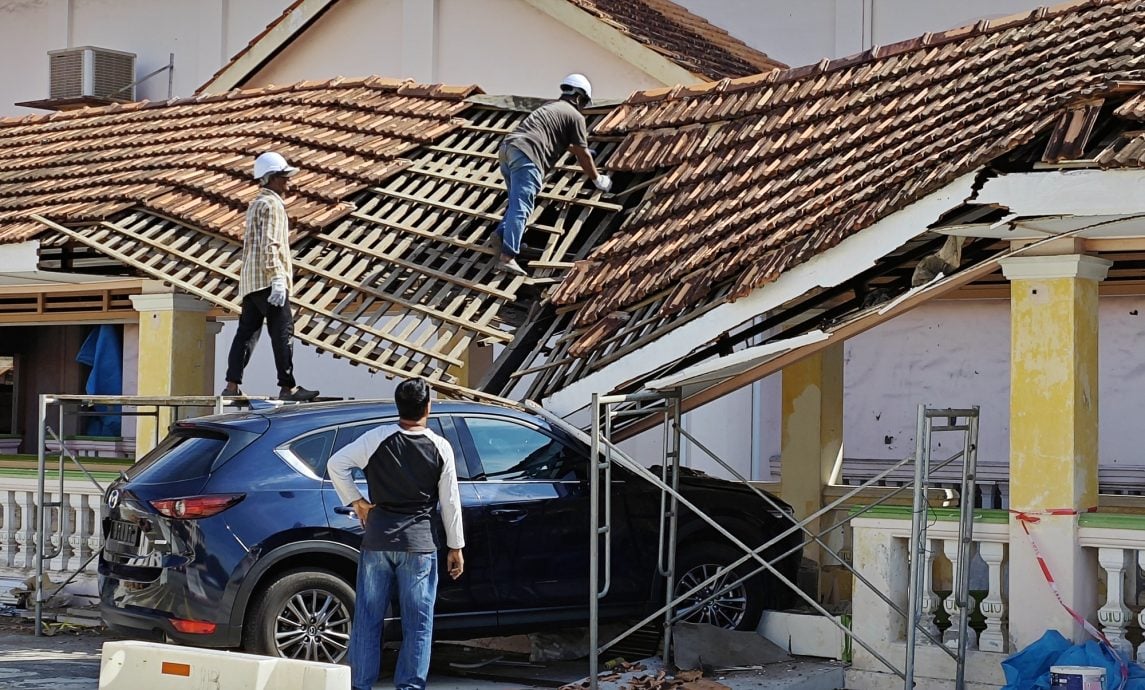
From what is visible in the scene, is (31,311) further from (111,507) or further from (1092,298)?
(1092,298)

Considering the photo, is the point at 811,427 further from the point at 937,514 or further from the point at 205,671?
the point at 205,671

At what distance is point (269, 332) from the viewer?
36.7ft

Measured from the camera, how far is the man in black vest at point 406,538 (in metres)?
8.23

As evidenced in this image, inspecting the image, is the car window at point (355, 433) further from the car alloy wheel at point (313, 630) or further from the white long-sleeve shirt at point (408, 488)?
the white long-sleeve shirt at point (408, 488)

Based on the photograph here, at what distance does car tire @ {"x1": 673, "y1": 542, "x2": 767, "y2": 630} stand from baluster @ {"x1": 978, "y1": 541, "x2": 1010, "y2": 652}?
1.62 metres

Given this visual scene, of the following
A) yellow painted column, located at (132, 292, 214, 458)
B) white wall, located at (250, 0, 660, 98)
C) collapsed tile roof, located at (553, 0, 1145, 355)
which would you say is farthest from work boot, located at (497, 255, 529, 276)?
white wall, located at (250, 0, 660, 98)

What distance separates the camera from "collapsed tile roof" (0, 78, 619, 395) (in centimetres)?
1148

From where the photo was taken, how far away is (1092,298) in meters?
9.68

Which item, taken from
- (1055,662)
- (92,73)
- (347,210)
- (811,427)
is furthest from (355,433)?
(92,73)

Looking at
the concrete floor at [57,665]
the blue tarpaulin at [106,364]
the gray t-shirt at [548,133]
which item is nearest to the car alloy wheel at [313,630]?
the concrete floor at [57,665]

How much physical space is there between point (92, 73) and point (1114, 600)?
17281 mm

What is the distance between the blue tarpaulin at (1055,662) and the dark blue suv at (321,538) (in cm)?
212

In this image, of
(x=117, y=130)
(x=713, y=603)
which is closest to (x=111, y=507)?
(x=713, y=603)

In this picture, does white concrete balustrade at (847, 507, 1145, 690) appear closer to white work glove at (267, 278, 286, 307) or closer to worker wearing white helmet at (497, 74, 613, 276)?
worker wearing white helmet at (497, 74, 613, 276)
